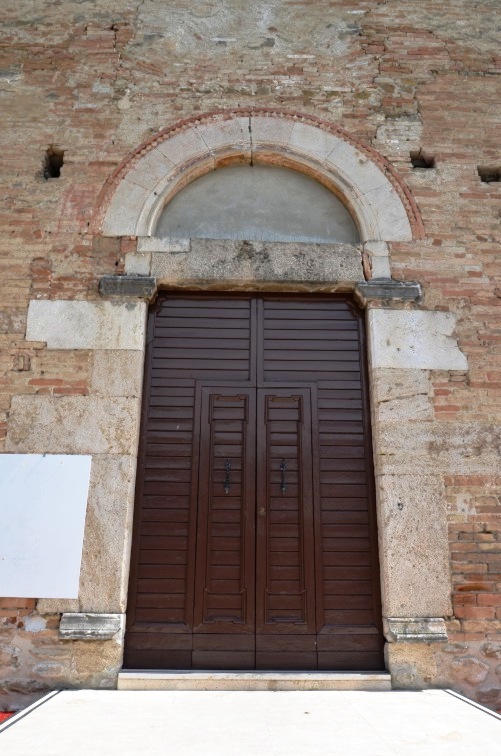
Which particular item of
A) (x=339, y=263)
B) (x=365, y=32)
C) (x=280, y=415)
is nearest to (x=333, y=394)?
(x=280, y=415)

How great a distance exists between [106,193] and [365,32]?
3.04 m

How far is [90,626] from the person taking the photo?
4.04m

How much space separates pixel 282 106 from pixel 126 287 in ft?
7.58

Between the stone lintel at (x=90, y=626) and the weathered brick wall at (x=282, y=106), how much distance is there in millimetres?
1646

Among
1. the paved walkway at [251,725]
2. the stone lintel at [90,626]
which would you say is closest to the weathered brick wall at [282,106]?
the paved walkway at [251,725]

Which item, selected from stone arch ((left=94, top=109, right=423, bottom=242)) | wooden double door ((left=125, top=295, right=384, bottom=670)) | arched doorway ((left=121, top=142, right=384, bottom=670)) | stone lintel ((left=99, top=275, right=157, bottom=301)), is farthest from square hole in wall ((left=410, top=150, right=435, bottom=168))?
stone lintel ((left=99, top=275, right=157, bottom=301))

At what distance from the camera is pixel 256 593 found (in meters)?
4.30

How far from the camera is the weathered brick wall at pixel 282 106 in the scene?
15.2 feet

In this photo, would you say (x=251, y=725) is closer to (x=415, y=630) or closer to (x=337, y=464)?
(x=415, y=630)

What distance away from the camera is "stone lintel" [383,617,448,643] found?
4.04 meters

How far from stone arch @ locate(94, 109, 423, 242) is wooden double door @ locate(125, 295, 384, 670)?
789 mm

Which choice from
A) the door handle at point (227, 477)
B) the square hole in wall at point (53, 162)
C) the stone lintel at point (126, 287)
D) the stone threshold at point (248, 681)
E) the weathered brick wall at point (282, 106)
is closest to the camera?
the stone threshold at point (248, 681)

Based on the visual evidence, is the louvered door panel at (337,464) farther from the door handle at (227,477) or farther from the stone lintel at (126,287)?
the stone lintel at (126,287)

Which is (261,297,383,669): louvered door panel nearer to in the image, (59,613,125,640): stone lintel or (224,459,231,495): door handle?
(224,459,231,495): door handle
